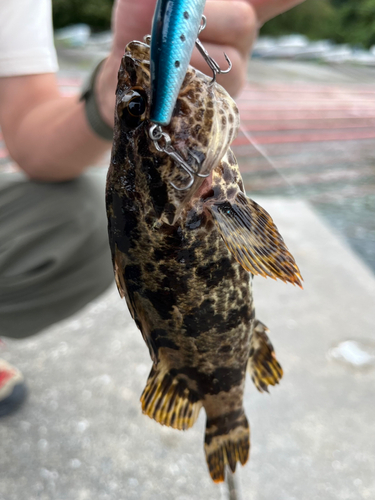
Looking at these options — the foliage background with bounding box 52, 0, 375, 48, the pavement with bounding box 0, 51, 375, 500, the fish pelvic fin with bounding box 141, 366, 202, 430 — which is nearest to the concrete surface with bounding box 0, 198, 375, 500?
the pavement with bounding box 0, 51, 375, 500

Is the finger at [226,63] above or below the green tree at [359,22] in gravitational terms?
above

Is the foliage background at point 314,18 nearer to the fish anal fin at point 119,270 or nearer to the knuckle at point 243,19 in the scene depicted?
the knuckle at point 243,19

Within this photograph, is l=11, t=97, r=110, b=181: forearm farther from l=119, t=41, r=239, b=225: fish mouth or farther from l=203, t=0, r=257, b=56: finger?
l=119, t=41, r=239, b=225: fish mouth

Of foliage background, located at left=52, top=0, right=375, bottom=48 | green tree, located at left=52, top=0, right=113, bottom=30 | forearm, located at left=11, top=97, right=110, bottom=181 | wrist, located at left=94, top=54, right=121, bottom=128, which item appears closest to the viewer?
wrist, located at left=94, top=54, right=121, bottom=128

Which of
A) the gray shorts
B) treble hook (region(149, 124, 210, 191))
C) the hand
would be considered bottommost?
the gray shorts

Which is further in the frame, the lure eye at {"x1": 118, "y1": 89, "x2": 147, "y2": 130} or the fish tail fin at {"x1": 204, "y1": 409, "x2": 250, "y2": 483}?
the fish tail fin at {"x1": 204, "y1": 409, "x2": 250, "y2": 483}

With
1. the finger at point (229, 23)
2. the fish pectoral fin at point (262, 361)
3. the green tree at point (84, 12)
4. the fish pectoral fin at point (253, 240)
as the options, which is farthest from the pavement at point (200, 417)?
the green tree at point (84, 12)
